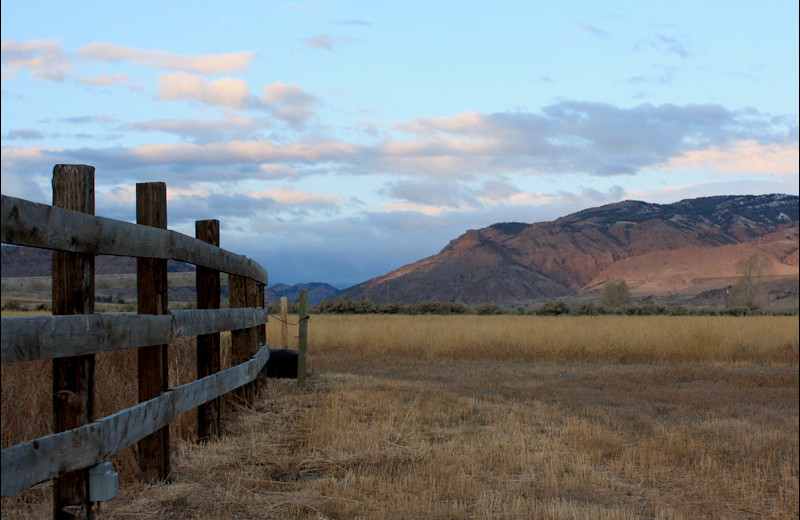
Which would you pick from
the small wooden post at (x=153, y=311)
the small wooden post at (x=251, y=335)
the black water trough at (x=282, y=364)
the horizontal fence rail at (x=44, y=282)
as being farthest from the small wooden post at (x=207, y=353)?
the black water trough at (x=282, y=364)

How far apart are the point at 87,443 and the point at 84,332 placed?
1.61 ft

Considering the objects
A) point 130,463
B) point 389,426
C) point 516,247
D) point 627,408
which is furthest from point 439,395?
point 516,247

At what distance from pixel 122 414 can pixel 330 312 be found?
3924 cm

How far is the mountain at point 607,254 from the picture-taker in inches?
4190

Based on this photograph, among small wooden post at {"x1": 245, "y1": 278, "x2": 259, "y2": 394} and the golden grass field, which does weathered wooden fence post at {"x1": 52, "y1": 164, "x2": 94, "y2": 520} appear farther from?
small wooden post at {"x1": 245, "y1": 278, "x2": 259, "y2": 394}

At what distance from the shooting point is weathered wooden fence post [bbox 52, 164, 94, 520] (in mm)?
3287

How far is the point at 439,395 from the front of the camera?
969cm

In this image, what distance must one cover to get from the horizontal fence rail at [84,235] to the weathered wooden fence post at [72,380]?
0.43 feet

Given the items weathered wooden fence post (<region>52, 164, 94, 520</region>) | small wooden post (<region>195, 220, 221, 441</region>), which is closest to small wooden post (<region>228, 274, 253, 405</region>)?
small wooden post (<region>195, 220, 221, 441</region>)

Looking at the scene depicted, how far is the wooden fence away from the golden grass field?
1.57 feet

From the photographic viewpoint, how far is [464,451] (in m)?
6.12

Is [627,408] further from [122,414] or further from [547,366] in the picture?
[122,414]

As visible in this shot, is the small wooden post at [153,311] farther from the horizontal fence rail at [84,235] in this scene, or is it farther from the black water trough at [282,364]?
the black water trough at [282,364]

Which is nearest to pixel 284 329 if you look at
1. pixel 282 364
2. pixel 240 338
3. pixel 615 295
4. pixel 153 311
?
pixel 282 364
